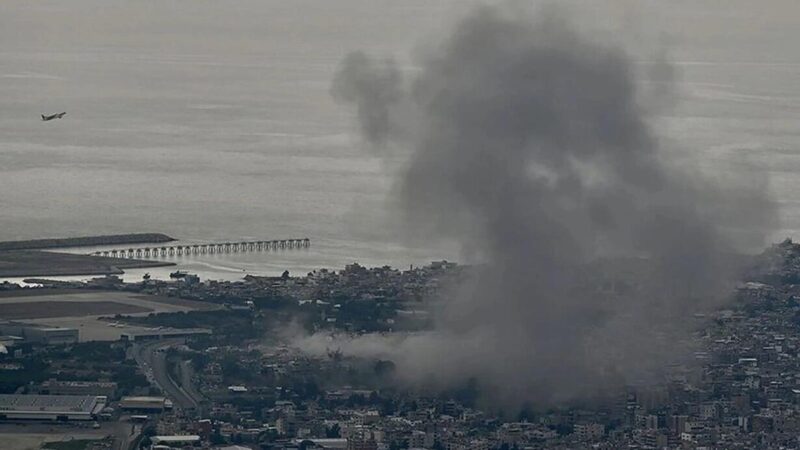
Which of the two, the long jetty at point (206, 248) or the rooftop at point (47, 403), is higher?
the long jetty at point (206, 248)

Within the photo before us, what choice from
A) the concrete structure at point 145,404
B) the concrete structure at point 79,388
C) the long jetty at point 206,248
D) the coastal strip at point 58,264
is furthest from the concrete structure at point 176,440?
the long jetty at point 206,248

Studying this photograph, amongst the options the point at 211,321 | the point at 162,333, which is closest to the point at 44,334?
the point at 162,333

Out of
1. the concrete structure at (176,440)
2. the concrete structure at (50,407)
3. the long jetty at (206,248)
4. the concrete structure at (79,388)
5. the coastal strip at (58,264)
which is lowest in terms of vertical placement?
the concrete structure at (176,440)

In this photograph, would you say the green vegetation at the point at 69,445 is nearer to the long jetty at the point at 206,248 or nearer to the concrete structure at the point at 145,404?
the concrete structure at the point at 145,404

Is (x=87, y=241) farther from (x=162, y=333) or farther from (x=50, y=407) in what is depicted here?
(x=50, y=407)

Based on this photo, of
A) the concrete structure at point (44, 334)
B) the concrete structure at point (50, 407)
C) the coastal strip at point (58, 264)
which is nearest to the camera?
the concrete structure at point (50, 407)

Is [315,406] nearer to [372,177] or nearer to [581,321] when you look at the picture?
[581,321]
